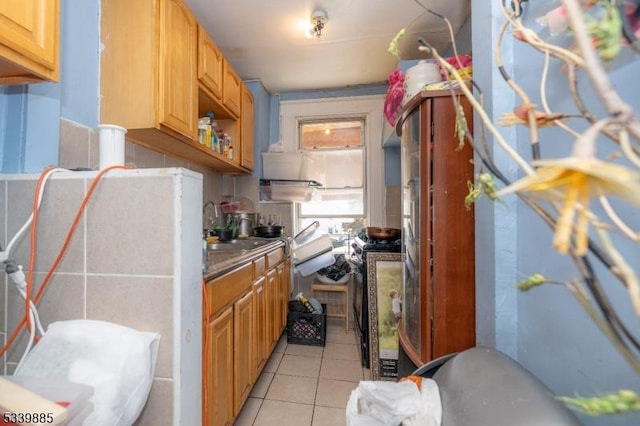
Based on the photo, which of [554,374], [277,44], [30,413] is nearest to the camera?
[30,413]

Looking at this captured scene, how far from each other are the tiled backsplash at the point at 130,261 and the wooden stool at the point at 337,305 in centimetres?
185

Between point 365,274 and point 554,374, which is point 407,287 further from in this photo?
point 554,374

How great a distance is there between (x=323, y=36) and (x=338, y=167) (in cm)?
134

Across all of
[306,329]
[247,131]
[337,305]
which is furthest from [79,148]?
[337,305]

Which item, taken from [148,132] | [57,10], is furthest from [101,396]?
[148,132]

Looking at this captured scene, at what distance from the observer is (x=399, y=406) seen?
74 cm

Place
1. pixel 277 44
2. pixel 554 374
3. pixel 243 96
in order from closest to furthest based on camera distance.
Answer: pixel 554 374
pixel 277 44
pixel 243 96

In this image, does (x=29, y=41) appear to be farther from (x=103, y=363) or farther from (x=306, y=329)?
(x=306, y=329)

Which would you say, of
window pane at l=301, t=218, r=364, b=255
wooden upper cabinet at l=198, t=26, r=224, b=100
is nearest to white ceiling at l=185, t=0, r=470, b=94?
wooden upper cabinet at l=198, t=26, r=224, b=100

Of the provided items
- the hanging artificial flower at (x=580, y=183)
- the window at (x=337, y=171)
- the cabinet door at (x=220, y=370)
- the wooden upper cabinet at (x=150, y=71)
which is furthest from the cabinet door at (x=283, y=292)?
the hanging artificial flower at (x=580, y=183)

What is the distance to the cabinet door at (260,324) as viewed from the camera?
1655mm

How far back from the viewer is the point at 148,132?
1.42 metres

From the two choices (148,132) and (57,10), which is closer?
(57,10)

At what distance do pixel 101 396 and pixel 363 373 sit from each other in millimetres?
1671
